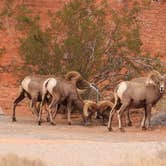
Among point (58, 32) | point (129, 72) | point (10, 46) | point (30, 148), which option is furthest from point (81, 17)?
point (10, 46)

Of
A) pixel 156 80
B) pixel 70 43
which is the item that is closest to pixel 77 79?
pixel 70 43

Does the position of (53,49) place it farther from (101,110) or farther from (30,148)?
(30,148)

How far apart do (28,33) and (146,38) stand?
2270 cm

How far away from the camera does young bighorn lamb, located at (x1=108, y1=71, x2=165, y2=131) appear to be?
25.6m

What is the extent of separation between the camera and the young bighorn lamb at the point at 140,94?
25.6 m

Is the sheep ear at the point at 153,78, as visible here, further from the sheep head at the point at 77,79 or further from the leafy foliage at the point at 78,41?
the leafy foliage at the point at 78,41

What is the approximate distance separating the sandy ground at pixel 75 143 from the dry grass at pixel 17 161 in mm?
332

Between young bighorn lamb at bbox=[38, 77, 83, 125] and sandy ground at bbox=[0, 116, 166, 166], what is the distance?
75 cm

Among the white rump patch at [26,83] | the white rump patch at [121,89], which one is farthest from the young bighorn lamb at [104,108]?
the white rump patch at [26,83]

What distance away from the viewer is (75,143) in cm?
1953

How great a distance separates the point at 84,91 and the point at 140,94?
11.3 ft

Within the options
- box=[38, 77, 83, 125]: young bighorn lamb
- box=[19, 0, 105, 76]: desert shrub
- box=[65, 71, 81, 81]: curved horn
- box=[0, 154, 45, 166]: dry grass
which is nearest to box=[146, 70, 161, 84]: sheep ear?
box=[38, 77, 83, 125]: young bighorn lamb

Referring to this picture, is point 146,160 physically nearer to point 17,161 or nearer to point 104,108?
point 17,161

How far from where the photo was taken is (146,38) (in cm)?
5262
